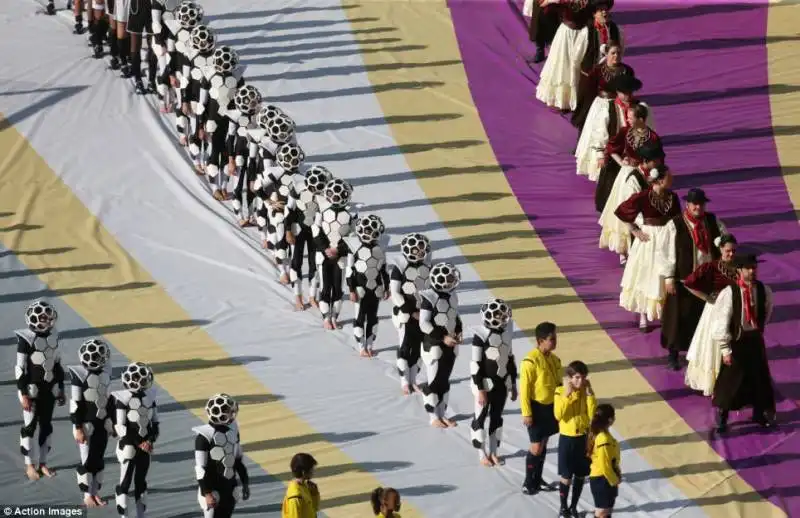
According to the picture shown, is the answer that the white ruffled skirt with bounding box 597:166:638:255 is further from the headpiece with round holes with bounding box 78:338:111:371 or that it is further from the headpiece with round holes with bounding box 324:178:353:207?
the headpiece with round holes with bounding box 78:338:111:371

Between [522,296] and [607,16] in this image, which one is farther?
[607,16]

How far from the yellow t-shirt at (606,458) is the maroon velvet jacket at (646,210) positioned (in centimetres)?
325

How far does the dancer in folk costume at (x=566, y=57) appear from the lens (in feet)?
65.9

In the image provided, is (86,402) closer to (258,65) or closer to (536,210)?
(536,210)

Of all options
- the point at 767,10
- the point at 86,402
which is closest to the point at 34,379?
the point at 86,402

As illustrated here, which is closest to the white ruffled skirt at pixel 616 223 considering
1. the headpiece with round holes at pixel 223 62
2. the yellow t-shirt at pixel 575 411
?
the yellow t-shirt at pixel 575 411

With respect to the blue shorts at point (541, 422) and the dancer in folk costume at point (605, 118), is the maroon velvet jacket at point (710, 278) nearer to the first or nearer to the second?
the blue shorts at point (541, 422)

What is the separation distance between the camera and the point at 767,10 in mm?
22984

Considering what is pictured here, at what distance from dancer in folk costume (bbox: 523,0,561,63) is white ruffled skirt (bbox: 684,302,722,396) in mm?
5977

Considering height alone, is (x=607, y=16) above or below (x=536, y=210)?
above

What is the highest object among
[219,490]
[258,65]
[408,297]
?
[258,65]

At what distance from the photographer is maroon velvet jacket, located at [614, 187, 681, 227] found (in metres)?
16.6

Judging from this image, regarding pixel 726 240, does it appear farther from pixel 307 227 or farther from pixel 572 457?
pixel 307 227

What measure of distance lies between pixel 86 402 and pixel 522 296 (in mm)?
4763
